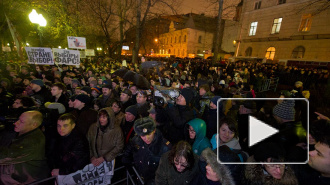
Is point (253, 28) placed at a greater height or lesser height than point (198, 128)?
greater

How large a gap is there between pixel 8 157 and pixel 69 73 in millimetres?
6256

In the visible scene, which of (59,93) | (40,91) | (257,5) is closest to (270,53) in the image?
(257,5)

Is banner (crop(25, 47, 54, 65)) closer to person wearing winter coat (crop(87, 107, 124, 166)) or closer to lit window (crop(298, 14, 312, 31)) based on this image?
person wearing winter coat (crop(87, 107, 124, 166))

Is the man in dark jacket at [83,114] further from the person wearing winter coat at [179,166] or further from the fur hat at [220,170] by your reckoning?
the fur hat at [220,170]

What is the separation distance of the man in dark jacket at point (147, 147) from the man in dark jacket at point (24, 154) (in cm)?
153

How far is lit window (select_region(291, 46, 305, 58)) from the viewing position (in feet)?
71.3

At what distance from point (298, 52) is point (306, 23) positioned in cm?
436

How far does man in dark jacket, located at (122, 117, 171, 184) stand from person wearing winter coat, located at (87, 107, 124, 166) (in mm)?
441

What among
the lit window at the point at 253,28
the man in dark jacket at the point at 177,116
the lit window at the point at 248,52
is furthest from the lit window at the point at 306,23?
the man in dark jacket at the point at 177,116

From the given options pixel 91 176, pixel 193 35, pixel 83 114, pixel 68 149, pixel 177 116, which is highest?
pixel 193 35

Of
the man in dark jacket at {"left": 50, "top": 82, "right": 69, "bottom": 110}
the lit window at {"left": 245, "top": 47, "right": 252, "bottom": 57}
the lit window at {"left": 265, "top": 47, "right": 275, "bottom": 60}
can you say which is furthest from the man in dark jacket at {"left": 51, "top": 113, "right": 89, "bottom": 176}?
the lit window at {"left": 245, "top": 47, "right": 252, "bottom": 57}

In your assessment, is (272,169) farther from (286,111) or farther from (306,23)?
(306,23)

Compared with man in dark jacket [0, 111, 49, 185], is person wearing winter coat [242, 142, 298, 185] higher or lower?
higher

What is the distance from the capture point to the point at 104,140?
9.03ft
